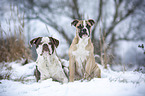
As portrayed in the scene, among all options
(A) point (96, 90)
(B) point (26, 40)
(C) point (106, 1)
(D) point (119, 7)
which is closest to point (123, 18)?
(D) point (119, 7)

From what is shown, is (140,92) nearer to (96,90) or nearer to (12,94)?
(96,90)

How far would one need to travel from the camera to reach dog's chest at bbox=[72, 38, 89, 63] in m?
3.70

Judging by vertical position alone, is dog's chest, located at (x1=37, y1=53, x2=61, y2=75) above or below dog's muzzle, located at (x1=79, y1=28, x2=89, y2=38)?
below

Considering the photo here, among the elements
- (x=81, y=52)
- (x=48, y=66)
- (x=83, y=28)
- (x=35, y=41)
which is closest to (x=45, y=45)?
(x=35, y=41)

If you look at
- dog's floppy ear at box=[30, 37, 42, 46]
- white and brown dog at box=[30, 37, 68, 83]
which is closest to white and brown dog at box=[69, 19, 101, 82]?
white and brown dog at box=[30, 37, 68, 83]

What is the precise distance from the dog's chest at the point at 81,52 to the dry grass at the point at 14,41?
8.12 ft

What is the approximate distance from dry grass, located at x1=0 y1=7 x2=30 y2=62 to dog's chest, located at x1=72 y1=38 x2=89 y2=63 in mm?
2475

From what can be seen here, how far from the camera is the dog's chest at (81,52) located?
3.70 metres

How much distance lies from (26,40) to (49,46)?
104 inches

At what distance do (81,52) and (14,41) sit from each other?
2.96 metres

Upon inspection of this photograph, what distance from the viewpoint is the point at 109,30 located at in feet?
35.0

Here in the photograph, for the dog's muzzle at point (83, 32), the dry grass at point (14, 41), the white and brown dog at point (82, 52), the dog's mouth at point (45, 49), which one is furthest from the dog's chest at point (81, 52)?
the dry grass at point (14, 41)

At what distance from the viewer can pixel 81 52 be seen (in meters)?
3.70

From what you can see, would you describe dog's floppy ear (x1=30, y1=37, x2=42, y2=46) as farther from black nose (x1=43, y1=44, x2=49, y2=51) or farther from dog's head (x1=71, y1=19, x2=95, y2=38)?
dog's head (x1=71, y1=19, x2=95, y2=38)
